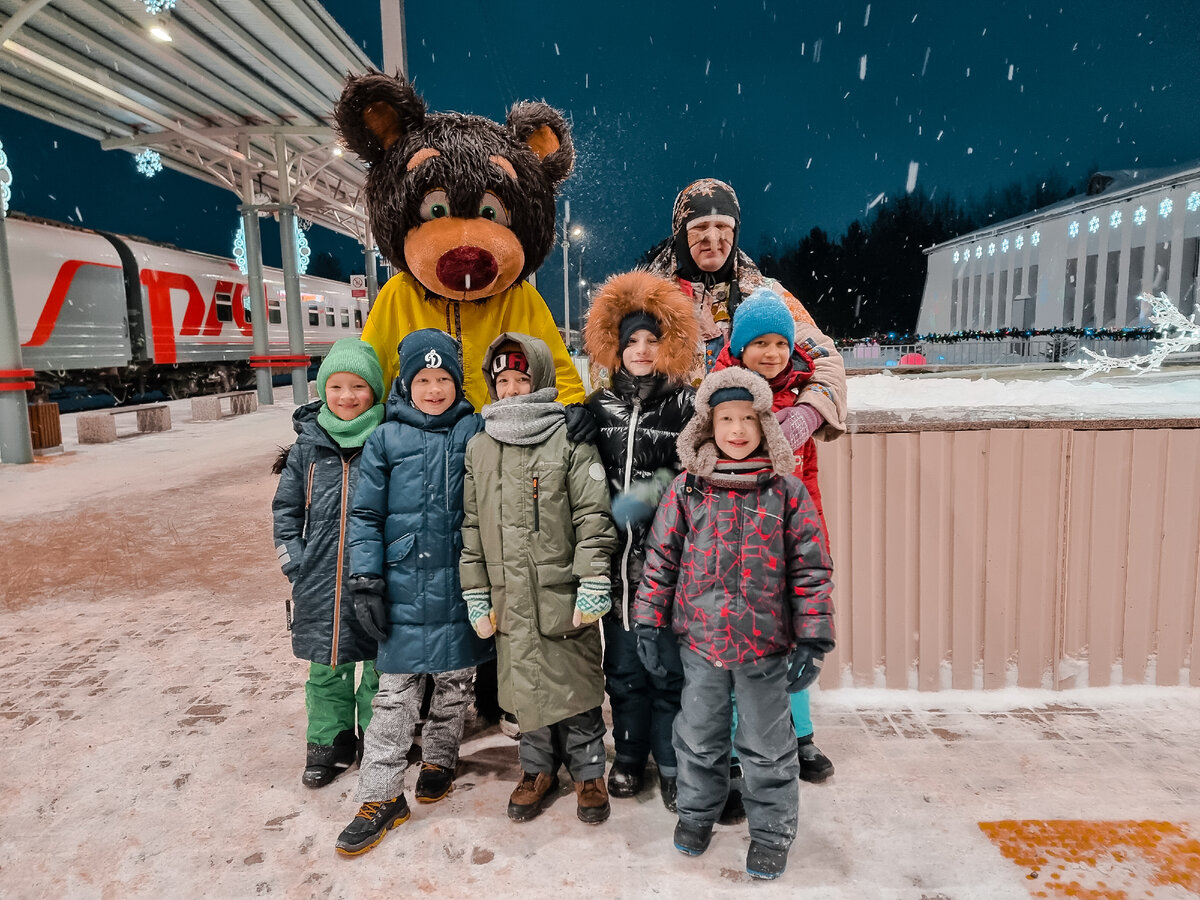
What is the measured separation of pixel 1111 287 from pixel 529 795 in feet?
68.3

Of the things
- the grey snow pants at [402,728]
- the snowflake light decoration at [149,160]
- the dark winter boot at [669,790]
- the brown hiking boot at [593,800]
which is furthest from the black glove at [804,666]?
the snowflake light decoration at [149,160]

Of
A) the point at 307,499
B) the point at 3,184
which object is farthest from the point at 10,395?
the point at 307,499

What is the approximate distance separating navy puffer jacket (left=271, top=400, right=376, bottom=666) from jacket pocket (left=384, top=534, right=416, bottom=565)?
10.1 inches

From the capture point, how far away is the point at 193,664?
3254 mm

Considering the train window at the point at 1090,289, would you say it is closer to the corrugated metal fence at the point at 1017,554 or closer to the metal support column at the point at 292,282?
the corrugated metal fence at the point at 1017,554

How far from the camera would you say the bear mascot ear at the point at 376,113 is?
Answer: 2615 millimetres

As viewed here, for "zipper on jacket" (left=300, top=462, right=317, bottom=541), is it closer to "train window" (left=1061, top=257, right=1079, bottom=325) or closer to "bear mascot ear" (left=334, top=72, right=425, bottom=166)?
"bear mascot ear" (left=334, top=72, right=425, bottom=166)

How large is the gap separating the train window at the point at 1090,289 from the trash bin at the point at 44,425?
2196 centimetres

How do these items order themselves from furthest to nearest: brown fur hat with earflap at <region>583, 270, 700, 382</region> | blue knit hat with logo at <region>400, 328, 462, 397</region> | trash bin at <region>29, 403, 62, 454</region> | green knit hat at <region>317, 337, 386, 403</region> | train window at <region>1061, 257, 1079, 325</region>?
1. train window at <region>1061, 257, 1079, 325</region>
2. trash bin at <region>29, 403, 62, 454</region>
3. green knit hat at <region>317, 337, 386, 403</region>
4. blue knit hat with logo at <region>400, 328, 462, 397</region>
5. brown fur hat with earflap at <region>583, 270, 700, 382</region>

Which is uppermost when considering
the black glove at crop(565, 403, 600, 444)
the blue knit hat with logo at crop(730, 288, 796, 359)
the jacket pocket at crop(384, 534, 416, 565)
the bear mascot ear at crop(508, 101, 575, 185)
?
the bear mascot ear at crop(508, 101, 575, 185)

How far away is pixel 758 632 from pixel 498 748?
49.9 inches

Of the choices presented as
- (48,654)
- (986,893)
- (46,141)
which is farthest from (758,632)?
(46,141)

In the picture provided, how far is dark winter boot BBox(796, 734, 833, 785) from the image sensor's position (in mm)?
2283

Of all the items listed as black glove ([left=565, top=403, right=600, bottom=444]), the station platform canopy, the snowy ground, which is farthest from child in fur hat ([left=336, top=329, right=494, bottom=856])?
the station platform canopy
